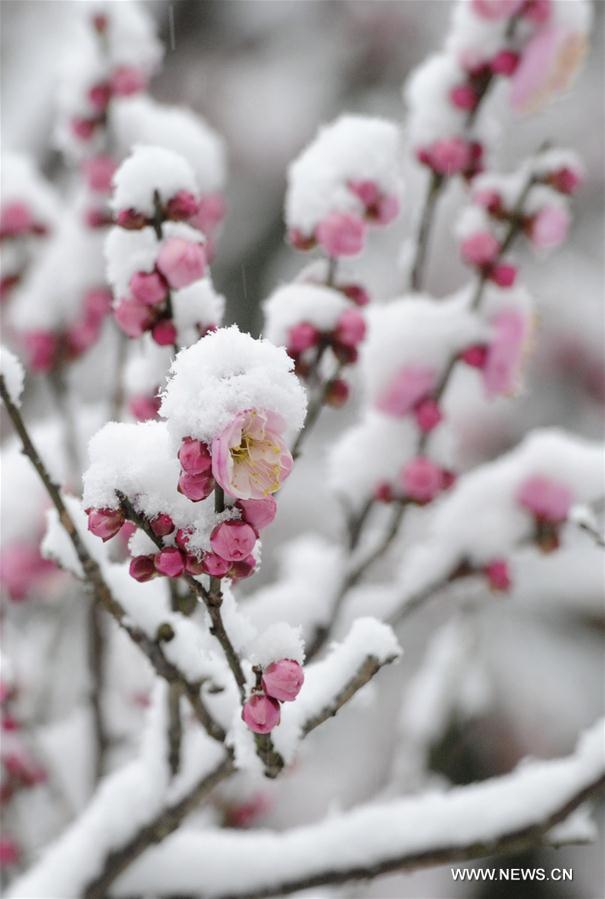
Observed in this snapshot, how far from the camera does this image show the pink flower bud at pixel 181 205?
95cm

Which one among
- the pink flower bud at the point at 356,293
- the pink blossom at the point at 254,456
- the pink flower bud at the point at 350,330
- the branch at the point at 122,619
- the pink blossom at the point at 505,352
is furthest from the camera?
the pink blossom at the point at 505,352

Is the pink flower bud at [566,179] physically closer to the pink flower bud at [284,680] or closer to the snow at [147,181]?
the snow at [147,181]

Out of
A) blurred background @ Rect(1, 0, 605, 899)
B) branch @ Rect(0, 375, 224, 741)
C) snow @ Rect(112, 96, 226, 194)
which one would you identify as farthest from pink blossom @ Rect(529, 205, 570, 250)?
blurred background @ Rect(1, 0, 605, 899)

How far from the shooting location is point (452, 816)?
123 centimetres

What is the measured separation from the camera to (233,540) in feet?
2.15

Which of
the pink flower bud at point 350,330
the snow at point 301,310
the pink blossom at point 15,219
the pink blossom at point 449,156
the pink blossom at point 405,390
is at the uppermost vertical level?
the pink blossom at point 15,219

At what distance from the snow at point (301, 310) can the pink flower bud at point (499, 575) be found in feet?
1.77

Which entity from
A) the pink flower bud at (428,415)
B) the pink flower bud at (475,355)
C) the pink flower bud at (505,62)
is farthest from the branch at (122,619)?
the pink flower bud at (505,62)

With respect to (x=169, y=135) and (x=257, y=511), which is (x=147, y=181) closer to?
(x=257, y=511)

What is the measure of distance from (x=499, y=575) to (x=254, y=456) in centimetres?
93

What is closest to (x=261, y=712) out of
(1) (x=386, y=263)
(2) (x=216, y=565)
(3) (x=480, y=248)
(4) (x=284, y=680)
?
(4) (x=284, y=680)

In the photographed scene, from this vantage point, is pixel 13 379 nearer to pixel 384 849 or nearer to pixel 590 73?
pixel 384 849

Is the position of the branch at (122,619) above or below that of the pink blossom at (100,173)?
→ below

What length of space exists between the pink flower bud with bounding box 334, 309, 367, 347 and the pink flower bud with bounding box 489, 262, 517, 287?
0.35m
